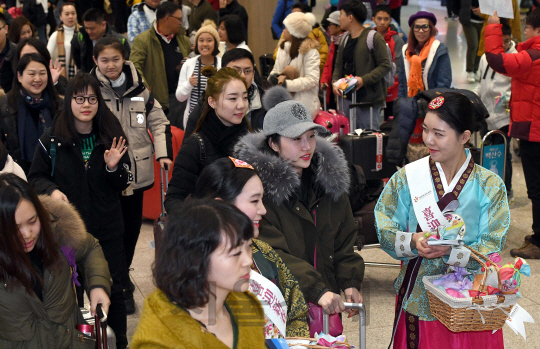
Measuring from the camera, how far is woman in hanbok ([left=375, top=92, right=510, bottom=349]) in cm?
291

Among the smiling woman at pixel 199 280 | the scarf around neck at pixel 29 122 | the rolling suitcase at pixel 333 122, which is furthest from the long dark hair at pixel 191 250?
the rolling suitcase at pixel 333 122

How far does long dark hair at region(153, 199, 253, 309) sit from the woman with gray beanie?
963mm

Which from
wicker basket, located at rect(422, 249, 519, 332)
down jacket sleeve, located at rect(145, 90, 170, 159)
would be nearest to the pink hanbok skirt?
wicker basket, located at rect(422, 249, 519, 332)

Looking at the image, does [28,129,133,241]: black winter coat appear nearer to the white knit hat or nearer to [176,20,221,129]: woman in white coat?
[176,20,221,129]: woman in white coat

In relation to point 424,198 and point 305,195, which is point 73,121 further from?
point 424,198

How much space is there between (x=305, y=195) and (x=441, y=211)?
0.63m

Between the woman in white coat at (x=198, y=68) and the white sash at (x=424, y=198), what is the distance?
9.56 ft

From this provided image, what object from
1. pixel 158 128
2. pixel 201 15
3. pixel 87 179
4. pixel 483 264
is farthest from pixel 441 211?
pixel 201 15

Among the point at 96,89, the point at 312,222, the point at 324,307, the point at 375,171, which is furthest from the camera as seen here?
the point at 375,171

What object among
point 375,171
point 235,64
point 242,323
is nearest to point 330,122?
point 375,171

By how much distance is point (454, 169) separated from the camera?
2.98 meters

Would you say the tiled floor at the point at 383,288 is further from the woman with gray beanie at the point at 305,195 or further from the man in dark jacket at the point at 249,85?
the man in dark jacket at the point at 249,85

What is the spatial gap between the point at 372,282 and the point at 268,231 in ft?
8.25

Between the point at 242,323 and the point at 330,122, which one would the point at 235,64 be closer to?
the point at 330,122
